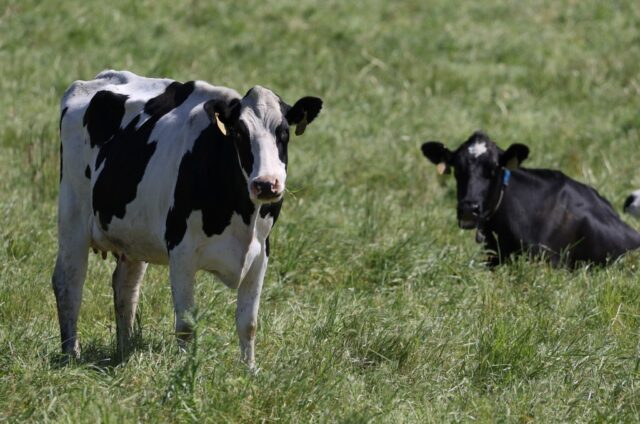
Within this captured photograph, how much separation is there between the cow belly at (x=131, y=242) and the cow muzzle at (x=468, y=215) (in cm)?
323

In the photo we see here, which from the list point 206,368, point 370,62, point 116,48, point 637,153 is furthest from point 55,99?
point 206,368

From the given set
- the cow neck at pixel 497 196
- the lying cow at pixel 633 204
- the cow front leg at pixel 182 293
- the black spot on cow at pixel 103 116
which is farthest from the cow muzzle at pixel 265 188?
the lying cow at pixel 633 204

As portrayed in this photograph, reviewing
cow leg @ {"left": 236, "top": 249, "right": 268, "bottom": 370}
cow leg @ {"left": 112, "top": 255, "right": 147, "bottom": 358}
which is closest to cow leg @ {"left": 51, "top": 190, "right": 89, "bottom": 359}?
cow leg @ {"left": 112, "top": 255, "right": 147, "bottom": 358}

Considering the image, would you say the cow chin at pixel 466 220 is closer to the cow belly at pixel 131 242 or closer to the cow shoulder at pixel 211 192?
the cow belly at pixel 131 242

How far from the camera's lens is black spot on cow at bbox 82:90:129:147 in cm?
683

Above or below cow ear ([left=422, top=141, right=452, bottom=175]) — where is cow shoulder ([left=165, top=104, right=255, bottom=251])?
above

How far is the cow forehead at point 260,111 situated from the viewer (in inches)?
228

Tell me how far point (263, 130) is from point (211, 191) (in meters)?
0.46

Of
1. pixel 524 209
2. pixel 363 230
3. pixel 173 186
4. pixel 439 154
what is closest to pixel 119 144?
pixel 173 186

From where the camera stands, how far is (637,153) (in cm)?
1260

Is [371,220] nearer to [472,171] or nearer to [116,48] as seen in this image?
[472,171]

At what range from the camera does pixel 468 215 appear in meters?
9.23

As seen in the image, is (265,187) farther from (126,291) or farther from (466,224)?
(466,224)

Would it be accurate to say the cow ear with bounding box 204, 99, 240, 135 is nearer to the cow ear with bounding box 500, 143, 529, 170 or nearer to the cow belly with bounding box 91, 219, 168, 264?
the cow belly with bounding box 91, 219, 168, 264
